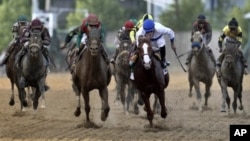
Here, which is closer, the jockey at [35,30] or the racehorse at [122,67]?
the jockey at [35,30]

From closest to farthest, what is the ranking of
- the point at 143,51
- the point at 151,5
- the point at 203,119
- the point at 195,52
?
1. the point at 143,51
2. the point at 203,119
3. the point at 195,52
4. the point at 151,5

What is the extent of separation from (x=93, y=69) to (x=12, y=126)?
2204 millimetres

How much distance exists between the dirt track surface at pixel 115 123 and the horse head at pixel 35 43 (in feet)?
5.12

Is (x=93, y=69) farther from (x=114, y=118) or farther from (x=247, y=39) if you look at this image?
(x=247, y=39)

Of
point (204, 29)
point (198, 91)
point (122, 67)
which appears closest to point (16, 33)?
point (122, 67)

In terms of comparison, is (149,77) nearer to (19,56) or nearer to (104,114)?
(104,114)

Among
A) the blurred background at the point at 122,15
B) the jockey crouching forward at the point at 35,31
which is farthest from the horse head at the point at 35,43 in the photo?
the blurred background at the point at 122,15

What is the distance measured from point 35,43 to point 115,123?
10.7 ft

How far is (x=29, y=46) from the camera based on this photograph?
70.0 ft

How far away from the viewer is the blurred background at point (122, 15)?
2130 inches

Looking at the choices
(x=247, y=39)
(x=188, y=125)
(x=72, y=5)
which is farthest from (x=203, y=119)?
(x=72, y=5)

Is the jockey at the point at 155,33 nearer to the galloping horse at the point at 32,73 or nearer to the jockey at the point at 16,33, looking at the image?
the galloping horse at the point at 32,73

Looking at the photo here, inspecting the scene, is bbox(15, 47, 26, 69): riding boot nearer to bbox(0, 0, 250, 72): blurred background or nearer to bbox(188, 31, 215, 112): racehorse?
bbox(188, 31, 215, 112): racehorse

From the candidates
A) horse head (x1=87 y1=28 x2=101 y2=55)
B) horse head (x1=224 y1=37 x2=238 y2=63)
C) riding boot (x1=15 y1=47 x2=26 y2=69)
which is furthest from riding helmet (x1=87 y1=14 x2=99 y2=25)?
horse head (x1=224 y1=37 x2=238 y2=63)
